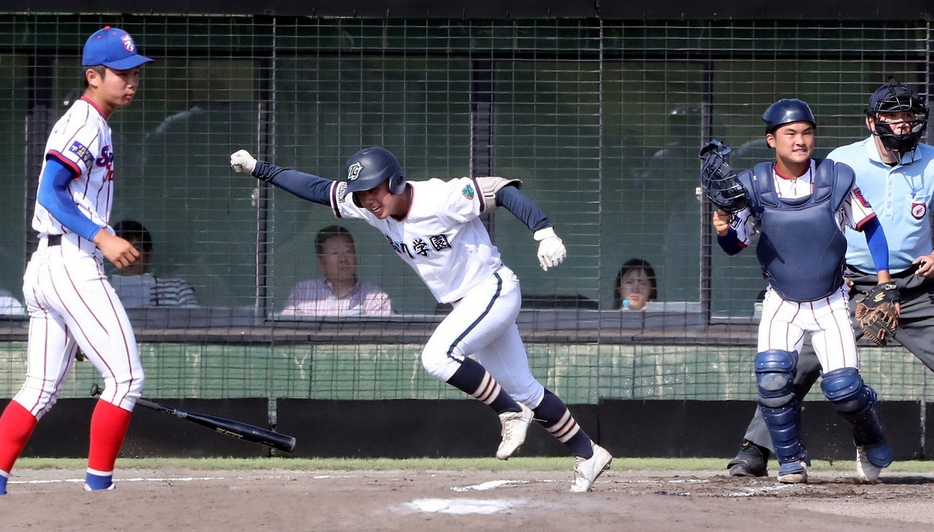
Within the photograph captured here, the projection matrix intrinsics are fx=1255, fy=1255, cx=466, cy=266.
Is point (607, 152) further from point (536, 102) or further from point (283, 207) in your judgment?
point (283, 207)

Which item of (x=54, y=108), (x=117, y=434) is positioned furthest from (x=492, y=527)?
(x=54, y=108)

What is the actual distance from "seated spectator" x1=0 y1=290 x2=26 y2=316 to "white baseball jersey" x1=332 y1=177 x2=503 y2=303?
11.1ft

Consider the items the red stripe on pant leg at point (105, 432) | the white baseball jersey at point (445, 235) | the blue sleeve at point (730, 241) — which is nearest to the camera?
the red stripe on pant leg at point (105, 432)

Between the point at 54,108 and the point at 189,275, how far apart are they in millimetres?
1463

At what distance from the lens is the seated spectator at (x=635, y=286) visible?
8508 mm

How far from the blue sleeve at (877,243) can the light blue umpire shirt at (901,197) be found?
33cm

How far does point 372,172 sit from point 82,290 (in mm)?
1401

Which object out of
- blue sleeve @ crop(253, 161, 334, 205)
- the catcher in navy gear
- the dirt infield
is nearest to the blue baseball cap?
blue sleeve @ crop(253, 161, 334, 205)

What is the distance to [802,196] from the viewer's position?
630 centimetres

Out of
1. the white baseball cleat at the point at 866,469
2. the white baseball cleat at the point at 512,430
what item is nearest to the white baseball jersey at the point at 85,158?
the white baseball cleat at the point at 512,430

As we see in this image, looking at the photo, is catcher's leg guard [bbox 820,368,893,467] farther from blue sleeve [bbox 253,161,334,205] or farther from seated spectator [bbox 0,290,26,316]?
seated spectator [bbox 0,290,26,316]

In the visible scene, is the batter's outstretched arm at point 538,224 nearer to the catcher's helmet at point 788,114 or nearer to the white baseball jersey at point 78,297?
the catcher's helmet at point 788,114

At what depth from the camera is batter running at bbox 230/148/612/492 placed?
5.87 meters

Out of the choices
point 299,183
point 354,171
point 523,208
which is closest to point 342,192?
point 299,183
